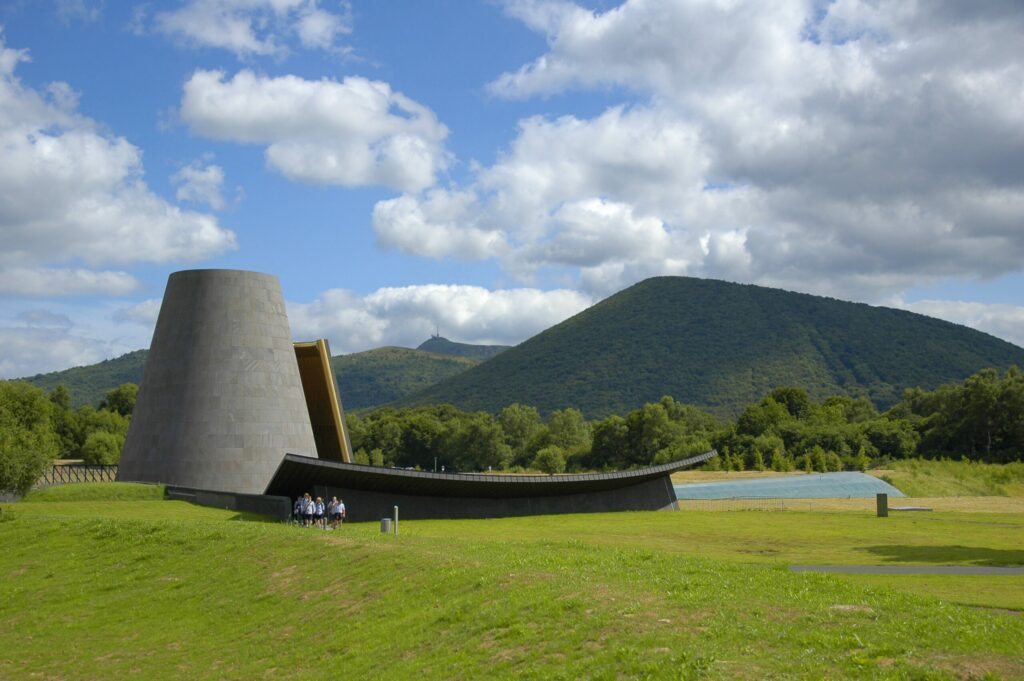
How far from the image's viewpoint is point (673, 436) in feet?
247

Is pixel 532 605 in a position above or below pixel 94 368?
below

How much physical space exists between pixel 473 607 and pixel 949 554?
44.7 ft

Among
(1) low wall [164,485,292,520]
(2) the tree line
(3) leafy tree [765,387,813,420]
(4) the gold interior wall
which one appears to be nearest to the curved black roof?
(1) low wall [164,485,292,520]

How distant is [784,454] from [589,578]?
64.6 meters

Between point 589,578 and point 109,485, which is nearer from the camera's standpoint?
point 589,578

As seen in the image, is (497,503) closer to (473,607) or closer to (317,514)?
(317,514)

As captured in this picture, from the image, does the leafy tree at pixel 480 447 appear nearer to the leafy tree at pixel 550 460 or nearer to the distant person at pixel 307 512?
the leafy tree at pixel 550 460

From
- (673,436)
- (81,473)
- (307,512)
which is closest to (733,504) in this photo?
(307,512)

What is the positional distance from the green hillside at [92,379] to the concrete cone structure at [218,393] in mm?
144963

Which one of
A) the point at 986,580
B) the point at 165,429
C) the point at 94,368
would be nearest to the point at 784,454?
the point at 165,429

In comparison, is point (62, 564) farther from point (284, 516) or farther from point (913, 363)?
point (913, 363)

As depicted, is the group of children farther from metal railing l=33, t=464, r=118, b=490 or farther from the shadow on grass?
metal railing l=33, t=464, r=118, b=490

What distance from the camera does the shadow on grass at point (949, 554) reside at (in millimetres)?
20270

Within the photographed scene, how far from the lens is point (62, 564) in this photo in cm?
2142
